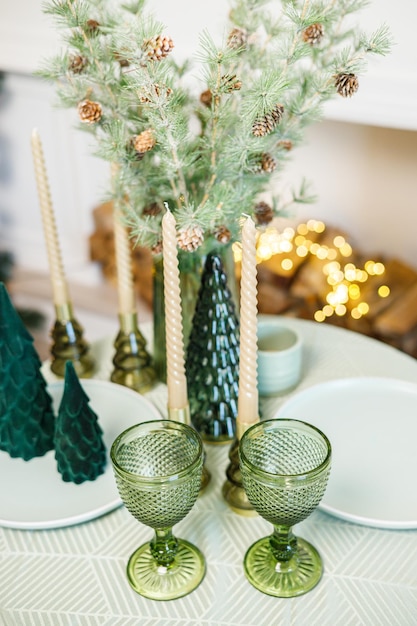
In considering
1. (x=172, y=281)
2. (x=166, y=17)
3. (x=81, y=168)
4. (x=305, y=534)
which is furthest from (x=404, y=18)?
(x=81, y=168)

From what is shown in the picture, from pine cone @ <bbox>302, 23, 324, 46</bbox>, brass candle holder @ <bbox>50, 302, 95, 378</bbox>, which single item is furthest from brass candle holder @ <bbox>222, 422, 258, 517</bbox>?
pine cone @ <bbox>302, 23, 324, 46</bbox>

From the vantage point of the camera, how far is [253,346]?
749 mm

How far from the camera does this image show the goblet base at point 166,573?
2.40ft

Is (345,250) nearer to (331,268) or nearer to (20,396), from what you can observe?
(331,268)

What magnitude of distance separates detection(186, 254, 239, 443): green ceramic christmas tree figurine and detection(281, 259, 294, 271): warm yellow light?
101cm

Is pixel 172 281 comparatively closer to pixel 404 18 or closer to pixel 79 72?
pixel 79 72

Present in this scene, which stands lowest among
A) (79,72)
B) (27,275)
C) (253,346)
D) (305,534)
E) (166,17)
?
(27,275)

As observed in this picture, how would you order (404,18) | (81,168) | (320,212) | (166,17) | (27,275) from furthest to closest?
(27,275)
(81,168)
(320,212)
(166,17)
(404,18)

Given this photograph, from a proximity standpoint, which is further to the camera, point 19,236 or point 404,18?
point 19,236

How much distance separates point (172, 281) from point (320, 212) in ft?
4.33

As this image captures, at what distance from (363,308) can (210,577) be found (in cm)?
117

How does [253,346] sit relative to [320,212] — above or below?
above

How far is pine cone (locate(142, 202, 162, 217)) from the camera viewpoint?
92 centimetres

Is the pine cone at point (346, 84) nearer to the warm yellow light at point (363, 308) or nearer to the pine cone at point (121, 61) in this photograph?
the pine cone at point (121, 61)
